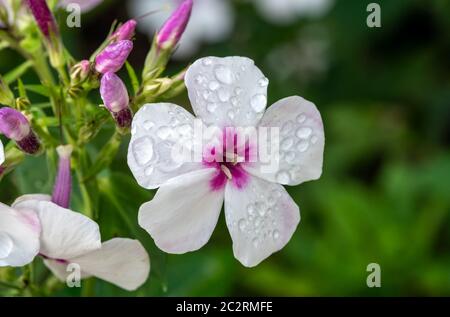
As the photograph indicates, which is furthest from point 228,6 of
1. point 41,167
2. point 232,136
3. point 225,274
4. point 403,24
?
point 232,136

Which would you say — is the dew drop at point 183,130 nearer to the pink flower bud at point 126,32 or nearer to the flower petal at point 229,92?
the flower petal at point 229,92

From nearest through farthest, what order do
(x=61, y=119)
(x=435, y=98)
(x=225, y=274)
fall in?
(x=61, y=119) → (x=225, y=274) → (x=435, y=98)

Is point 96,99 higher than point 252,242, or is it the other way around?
point 96,99

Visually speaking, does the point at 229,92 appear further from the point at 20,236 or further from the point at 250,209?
the point at 20,236

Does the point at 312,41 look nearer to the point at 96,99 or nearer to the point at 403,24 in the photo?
the point at 403,24

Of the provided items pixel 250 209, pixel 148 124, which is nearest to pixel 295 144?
pixel 250 209

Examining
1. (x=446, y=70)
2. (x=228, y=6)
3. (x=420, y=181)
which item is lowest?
(x=420, y=181)

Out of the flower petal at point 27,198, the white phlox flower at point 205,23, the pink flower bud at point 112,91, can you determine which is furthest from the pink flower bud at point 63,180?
the white phlox flower at point 205,23
